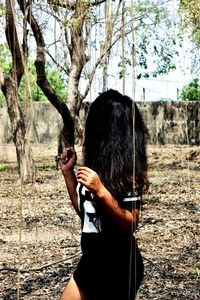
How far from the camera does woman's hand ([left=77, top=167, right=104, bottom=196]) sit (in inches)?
53.4

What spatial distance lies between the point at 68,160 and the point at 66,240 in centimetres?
235

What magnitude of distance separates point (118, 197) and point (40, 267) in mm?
1748

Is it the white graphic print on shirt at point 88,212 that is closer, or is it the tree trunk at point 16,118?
the white graphic print on shirt at point 88,212

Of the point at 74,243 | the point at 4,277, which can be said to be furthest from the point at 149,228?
the point at 4,277

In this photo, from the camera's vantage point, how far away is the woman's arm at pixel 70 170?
1.62 meters

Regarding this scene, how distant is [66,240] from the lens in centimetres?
390

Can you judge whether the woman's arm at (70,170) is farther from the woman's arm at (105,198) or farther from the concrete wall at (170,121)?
the concrete wall at (170,121)

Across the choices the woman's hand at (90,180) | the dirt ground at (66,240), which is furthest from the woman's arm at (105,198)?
the dirt ground at (66,240)

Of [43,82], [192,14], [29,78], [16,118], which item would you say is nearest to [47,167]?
[43,82]

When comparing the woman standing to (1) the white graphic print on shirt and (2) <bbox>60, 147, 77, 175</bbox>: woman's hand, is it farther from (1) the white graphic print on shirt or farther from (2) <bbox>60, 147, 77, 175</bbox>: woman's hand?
(2) <bbox>60, 147, 77, 175</bbox>: woman's hand

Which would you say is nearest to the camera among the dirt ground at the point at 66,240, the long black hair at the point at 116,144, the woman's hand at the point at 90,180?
the woman's hand at the point at 90,180

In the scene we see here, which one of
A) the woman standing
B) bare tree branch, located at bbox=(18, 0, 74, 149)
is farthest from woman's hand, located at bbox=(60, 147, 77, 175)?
bare tree branch, located at bbox=(18, 0, 74, 149)

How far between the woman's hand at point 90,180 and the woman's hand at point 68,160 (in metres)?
0.24

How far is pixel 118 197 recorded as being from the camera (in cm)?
144
